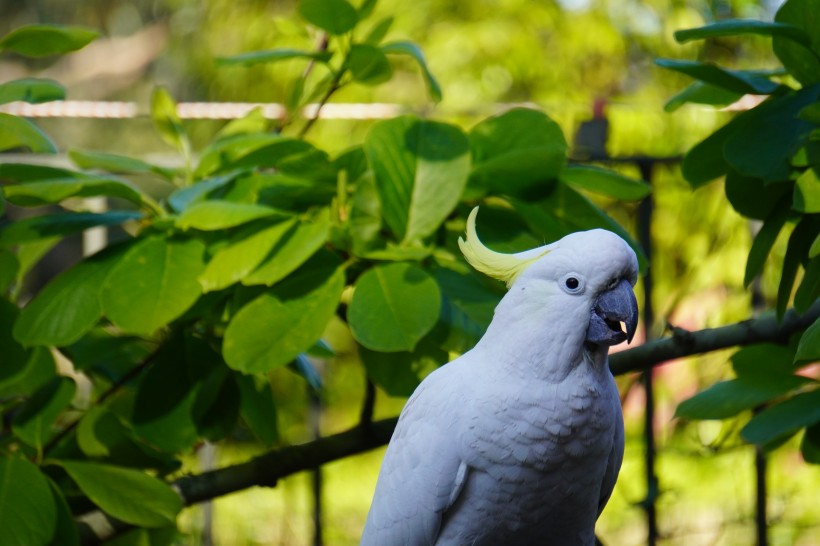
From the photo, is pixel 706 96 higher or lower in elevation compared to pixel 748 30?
lower

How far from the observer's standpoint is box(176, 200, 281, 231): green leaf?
37.3 inches

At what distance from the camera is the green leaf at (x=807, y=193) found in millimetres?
934

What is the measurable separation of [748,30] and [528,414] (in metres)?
0.52

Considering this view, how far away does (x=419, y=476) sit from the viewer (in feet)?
2.88

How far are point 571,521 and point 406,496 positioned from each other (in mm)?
166

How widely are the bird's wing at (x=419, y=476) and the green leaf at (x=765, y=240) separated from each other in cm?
41

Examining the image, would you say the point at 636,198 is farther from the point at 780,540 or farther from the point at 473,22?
the point at 473,22

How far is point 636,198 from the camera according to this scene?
1106 mm

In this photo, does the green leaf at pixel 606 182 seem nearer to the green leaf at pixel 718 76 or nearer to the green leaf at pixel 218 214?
the green leaf at pixel 718 76

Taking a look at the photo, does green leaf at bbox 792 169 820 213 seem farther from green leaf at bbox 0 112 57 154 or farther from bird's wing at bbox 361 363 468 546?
green leaf at bbox 0 112 57 154

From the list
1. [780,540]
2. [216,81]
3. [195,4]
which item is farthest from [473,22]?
[780,540]

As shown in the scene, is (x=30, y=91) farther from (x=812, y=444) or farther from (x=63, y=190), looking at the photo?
(x=812, y=444)

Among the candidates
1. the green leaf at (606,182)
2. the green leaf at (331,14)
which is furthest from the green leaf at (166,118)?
the green leaf at (606,182)

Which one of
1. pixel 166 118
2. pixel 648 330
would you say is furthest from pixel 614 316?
pixel 648 330
